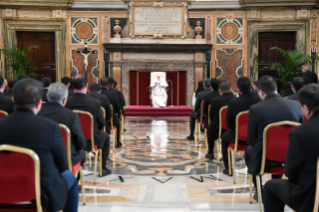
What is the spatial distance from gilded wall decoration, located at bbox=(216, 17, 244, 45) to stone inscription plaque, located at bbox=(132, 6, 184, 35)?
1268 mm

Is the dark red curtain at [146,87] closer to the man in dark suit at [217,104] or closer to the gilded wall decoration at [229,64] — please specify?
the gilded wall decoration at [229,64]

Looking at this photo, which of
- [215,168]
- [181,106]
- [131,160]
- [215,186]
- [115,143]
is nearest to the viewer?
[215,186]

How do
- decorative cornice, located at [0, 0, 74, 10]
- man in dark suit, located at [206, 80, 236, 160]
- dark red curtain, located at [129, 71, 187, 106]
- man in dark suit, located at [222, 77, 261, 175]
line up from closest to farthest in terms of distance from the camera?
man in dark suit, located at [222, 77, 261, 175] → man in dark suit, located at [206, 80, 236, 160] → decorative cornice, located at [0, 0, 74, 10] → dark red curtain, located at [129, 71, 187, 106]

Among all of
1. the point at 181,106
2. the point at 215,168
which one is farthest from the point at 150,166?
the point at 181,106

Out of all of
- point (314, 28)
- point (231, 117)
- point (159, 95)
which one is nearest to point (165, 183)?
point (231, 117)

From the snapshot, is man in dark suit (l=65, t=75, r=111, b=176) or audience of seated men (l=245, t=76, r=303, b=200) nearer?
audience of seated men (l=245, t=76, r=303, b=200)

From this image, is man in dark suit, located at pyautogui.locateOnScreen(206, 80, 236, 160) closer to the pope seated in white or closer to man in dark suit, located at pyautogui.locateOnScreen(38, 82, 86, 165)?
man in dark suit, located at pyautogui.locateOnScreen(38, 82, 86, 165)

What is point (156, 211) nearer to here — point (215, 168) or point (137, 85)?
point (215, 168)

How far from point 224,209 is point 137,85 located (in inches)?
378

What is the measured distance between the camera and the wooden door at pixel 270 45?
12.8 metres

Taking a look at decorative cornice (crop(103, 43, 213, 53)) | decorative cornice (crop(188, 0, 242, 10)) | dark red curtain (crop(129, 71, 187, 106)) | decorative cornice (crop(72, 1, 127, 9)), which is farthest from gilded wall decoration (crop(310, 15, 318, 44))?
decorative cornice (crop(72, 1, 127, 9))

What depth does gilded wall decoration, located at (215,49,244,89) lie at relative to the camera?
12.7 meters

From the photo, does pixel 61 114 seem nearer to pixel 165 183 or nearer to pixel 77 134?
pixel 77 134

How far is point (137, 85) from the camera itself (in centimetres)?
1288
